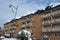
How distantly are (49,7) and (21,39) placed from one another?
61.4ft

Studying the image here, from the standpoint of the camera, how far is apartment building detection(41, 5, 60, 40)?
40.8 metres

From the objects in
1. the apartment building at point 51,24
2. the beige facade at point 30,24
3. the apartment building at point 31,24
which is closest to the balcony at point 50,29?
the apartment building at point 51,24

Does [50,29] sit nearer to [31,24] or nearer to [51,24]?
[51,24]

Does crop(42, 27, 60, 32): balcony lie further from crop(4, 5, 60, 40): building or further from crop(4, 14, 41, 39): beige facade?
crop(4, 14, 41, 39): beige facade

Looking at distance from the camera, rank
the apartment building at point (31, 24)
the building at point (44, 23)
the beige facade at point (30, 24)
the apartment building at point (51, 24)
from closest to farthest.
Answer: the apartment building at point (51, 24)
the building at point (44, 23)
the apartment building at point (31, 24)
the beige facade at point (30, 24)

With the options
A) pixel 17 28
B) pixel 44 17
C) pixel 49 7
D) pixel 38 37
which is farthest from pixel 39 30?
pixel 17 28

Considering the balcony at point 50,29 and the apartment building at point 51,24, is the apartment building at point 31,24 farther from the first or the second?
the balcony at point 50,29

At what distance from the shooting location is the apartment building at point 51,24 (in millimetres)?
40750

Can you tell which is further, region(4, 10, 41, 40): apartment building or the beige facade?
the beige facade

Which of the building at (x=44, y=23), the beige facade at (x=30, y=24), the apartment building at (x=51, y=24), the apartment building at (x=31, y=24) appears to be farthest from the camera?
the beige facade at (x=30, y=24)

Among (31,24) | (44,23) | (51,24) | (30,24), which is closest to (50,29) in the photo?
(51,24)

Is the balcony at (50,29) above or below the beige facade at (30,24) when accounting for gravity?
below

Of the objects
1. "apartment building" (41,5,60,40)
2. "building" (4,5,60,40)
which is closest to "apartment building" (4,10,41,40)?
"building" (4,5,60,40)

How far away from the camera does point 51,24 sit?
42875 mm
